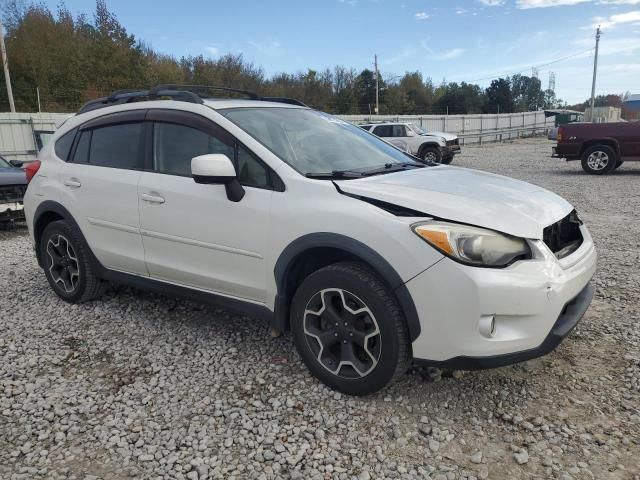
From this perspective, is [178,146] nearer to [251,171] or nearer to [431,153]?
[251,171]

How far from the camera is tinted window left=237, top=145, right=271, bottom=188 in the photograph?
3.08m

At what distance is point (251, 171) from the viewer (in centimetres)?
314

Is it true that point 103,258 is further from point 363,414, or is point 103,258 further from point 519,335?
point 519,335

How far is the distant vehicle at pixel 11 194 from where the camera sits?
7.93 m

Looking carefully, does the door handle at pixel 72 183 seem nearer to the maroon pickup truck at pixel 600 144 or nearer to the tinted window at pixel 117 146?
the tinted window at pixel 117 146

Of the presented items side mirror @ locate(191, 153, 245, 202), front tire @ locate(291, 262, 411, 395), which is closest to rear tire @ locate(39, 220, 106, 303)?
side mirror @ locate(191, 153, 245, 202)

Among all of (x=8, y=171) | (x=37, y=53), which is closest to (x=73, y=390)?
(x=8, y=171)

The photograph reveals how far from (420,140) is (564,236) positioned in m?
15.7

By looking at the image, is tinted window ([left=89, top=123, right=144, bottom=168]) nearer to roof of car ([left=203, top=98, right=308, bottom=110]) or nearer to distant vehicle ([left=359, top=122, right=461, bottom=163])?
roof of car ([left=203, top=98, right=308, bottom=110])

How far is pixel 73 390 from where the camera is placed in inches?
120

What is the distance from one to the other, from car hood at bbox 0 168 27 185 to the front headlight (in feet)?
25.4

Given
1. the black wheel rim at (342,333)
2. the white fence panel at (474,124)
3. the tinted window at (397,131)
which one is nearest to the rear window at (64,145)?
the black wheel rim at (342,333)

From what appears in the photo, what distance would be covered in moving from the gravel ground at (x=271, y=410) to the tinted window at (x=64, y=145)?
4.81 ft

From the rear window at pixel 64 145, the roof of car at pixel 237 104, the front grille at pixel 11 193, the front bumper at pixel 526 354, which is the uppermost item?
the roof of car at pixel 237 104
